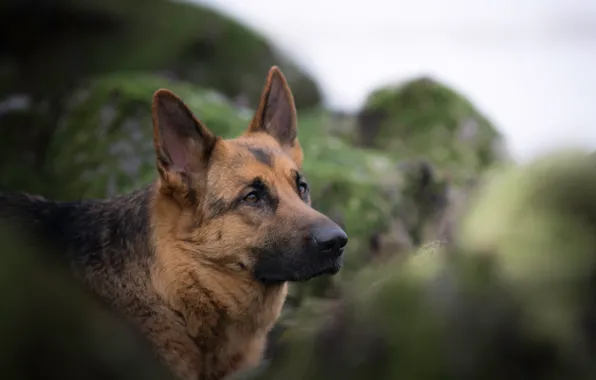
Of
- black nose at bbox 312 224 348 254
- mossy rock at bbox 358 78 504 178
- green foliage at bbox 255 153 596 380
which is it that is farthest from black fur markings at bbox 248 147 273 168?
mossy rock at bbox 358 78 504 178

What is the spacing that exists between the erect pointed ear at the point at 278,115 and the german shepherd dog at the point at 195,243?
61 cm

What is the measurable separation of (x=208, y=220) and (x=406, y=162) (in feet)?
14.9

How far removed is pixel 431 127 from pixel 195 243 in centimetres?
634

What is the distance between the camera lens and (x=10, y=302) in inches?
68.1

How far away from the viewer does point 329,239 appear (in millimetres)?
4680

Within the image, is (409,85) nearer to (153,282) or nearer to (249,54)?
(249,54)

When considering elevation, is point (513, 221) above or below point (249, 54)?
above

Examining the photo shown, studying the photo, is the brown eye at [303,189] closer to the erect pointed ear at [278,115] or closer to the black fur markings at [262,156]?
the black fur markings at [262,156]

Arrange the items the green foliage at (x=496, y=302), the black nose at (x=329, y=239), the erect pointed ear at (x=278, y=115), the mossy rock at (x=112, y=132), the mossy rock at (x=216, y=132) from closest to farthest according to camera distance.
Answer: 1. the green foliage at (x=496, y=302)
2. the black nose at (x=329, y=239)
3. the erect pointed ear at (x=278, y=115)
4. the mossy rock at (x=216, y=132)
5. the mossy rock at (x=112, y=132)

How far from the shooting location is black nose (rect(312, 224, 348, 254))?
468 centimetres

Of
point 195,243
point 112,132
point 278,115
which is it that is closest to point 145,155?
point 112,132

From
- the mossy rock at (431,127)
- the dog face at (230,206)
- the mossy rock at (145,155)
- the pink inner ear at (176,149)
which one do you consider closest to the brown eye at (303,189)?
the dog face at (230,206)

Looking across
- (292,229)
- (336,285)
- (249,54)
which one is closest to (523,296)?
(292,229)

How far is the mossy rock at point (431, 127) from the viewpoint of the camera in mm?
10430
